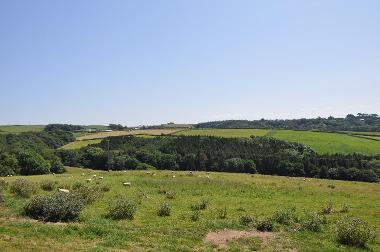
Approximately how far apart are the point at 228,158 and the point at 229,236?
298 feet

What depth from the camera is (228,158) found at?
112812 mm

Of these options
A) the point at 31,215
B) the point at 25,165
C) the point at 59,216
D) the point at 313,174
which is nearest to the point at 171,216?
the point at 59,216

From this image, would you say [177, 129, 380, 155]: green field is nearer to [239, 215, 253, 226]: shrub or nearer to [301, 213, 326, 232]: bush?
[301, 213, 326, 232]: bush

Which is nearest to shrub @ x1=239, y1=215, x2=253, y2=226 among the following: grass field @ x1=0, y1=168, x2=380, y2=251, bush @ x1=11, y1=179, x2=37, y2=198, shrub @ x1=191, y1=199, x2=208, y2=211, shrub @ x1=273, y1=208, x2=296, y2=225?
grass field @ x1=0, y1=168, x2=380, y2=251

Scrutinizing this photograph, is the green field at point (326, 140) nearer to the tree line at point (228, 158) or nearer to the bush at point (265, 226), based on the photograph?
the tree line at point (228, 158)

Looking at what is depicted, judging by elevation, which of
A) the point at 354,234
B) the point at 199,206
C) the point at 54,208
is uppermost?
the point at 54,208

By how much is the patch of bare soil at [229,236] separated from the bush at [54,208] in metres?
8.81

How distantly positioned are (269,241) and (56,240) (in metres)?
11.0

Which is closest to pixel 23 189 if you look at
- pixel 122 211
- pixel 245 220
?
pixel 122 211

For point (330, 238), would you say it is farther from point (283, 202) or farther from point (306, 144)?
point (306, 144)

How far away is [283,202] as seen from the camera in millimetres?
36250

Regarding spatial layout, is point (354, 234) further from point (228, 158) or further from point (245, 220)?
point (228, 158)

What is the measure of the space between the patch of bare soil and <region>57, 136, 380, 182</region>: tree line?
249 ft

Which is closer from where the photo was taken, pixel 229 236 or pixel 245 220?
pixel 229 236
